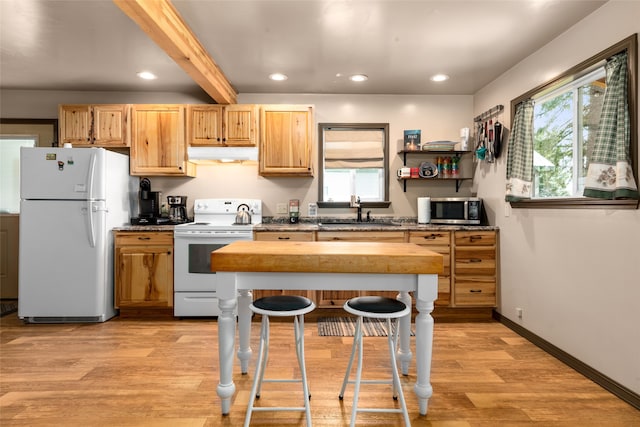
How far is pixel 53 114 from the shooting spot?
Answer: 409 cm

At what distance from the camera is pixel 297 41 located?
2.87 meters

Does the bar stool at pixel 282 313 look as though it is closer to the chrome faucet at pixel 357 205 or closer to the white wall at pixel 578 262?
the white wall at pixel 578 262

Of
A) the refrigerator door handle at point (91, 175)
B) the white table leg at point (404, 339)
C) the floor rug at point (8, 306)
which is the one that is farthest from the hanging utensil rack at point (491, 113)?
the floor rug at point (8, 306)

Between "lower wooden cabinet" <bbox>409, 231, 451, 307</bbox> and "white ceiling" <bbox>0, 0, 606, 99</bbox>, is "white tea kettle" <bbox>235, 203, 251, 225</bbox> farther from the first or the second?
"lower wooden cabinet" <bbox>409, 231, 451, 307</bbox>

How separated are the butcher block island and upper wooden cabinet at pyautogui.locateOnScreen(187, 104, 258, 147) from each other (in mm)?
2240

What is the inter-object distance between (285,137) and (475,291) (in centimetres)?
249

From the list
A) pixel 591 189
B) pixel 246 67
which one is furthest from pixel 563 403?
pixel 246 67

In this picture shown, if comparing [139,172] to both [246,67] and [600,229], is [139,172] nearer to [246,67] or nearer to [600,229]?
[246,67]

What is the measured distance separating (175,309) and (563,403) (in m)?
3.18

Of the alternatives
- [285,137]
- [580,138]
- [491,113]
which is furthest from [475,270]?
[285,137]

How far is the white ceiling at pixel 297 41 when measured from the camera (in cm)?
239

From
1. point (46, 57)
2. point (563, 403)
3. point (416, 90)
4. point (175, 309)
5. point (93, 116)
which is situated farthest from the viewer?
point (416, 90)

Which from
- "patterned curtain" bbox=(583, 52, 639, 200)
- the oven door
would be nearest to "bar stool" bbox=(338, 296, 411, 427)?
"patterned curtain" bbox=(583, 52, 639, 200)

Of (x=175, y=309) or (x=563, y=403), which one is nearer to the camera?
(x=563, y=403)
